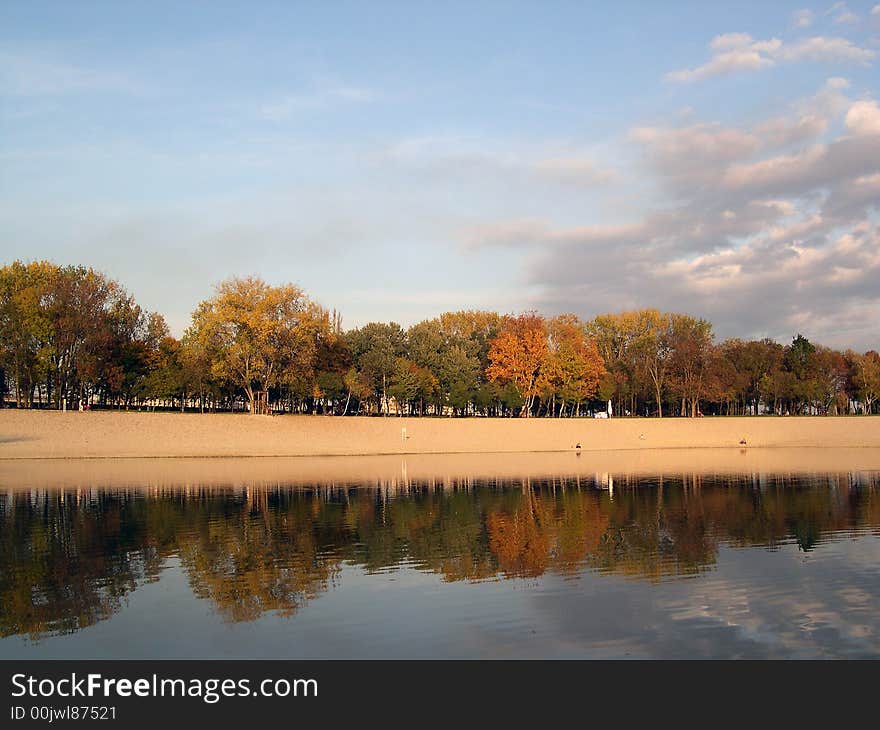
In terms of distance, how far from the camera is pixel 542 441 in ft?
275

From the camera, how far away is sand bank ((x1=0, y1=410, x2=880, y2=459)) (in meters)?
71.1

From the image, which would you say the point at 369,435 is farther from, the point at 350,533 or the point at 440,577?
the point at 440,577

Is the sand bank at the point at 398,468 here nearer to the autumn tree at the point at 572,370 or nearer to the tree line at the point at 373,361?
the tree line at the point at 373,361

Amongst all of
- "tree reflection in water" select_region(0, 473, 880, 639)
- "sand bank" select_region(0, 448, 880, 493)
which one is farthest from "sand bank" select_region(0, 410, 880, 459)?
"tree reflection in water" select_region(0, 473, 880, 639)

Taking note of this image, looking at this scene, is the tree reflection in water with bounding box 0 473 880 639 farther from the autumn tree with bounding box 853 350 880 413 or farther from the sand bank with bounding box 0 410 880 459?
the autumn tree with bounding box 853 350 880 413

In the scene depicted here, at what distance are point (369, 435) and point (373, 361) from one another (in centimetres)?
4034

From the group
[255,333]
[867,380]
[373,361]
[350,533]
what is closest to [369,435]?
[255,333]

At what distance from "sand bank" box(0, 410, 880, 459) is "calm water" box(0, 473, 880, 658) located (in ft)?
112

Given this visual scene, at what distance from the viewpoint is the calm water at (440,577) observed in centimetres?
1570

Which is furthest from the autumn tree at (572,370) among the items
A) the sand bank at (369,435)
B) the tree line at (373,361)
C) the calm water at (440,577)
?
the calm water at (440,577)

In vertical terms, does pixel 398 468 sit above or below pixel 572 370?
below

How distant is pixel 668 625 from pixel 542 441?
222 ft

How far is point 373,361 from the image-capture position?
404ft
